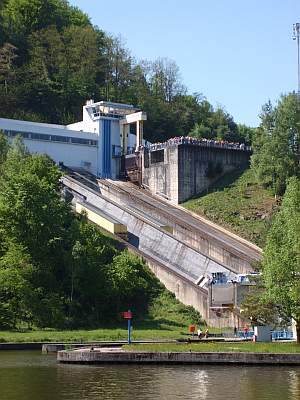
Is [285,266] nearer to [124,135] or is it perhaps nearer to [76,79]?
[124,135]

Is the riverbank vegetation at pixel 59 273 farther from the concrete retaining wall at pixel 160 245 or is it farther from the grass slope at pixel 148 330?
the concrete retaining wall at pixel 160 245

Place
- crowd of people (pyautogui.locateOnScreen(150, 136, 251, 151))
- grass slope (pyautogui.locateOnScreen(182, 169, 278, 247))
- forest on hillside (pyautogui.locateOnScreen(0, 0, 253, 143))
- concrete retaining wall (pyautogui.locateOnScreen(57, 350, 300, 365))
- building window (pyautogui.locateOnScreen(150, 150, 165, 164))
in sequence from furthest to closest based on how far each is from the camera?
forest on hillside (pyautogui.locateOnScreen(0, 0, 253, 143))
building window (pyautogui.locateOnScreen(150, 150, 165, 164))
crowd of people (pyautogui.locateOnScreen(150, 136, 251, 151))
grass slope (pyautogui.locateOnScreen(182, 169, 278, 247))
concrete retaining wall (pyautogui.locateOnScreen(57, 350, 300, 365))

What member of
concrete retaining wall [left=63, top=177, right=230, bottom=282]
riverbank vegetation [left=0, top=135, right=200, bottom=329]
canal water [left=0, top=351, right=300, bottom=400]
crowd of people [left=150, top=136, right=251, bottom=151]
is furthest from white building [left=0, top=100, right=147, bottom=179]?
canal water [left=0, top=351, right=300, bottom=400]

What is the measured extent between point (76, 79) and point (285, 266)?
68.6 meters

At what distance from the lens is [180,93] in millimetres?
108625

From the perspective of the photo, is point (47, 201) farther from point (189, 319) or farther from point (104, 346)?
point (104, 346)

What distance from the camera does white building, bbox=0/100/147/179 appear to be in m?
75.9

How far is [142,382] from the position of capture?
92.2ft

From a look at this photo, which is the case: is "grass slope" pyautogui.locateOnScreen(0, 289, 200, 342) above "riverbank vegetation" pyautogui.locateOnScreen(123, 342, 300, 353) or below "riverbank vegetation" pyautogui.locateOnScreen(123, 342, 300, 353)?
above

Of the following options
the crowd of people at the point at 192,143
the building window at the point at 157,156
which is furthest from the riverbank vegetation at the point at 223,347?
the building window at the point at 157,156

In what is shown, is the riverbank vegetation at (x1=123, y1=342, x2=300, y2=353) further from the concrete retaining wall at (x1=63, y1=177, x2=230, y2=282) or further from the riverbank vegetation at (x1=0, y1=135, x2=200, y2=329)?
the concrete retaining wall at (x1=63, y1=177, x2=230, y2=282)

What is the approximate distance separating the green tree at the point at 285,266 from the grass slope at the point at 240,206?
84.5 feet

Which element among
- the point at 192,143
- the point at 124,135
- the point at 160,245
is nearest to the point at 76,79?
the point at 124,135

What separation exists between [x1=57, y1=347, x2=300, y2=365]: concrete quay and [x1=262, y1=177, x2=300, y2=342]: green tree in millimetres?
2735
